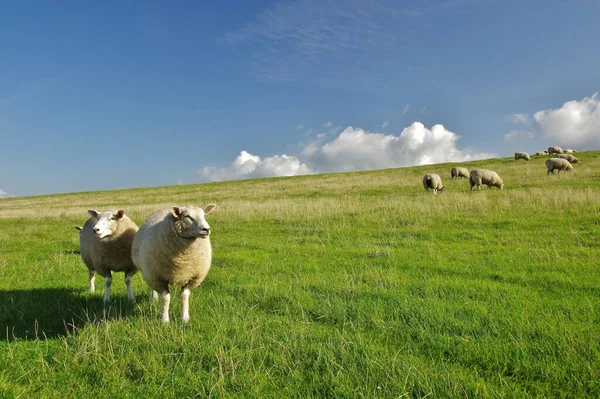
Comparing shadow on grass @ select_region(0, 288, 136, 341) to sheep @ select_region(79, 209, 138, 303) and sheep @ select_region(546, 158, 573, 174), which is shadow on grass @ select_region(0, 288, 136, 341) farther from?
sheep @ select_region(546, 158, 573, 174)

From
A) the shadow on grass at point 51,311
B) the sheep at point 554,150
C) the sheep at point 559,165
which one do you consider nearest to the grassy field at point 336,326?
the shadow on grass at point 51,311

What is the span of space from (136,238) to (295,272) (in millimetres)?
3517

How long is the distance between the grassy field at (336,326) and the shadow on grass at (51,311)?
38 millimetres

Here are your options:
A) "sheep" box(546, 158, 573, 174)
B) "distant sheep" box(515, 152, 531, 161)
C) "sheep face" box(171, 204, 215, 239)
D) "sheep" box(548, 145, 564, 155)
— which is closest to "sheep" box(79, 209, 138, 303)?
"sheep face" box(171, 204, 215, 239)

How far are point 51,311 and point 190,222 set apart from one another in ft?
11.2

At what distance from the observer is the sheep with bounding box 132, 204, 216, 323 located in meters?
5.89

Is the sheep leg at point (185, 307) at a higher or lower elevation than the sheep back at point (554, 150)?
lower

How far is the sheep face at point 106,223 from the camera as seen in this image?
7.23m

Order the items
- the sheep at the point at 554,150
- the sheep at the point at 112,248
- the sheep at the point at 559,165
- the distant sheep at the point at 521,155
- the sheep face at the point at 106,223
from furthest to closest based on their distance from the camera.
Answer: the sheep at the point at 554,150 → the distant sheep at the point at 521,155 → the sheep at the point at 559,165 → the sheep at the point at 112,248 → the sheep face at the point at 106,223

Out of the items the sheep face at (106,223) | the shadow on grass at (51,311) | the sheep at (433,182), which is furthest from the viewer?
the sheep at (433,182)

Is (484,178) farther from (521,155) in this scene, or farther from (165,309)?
(521,155)

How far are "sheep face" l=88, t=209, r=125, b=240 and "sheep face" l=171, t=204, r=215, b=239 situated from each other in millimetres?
2187

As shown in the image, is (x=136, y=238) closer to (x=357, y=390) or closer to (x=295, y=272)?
(x=295, y=272)

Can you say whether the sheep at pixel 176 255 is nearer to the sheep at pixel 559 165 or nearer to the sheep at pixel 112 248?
the sheep at pixel 112 248
